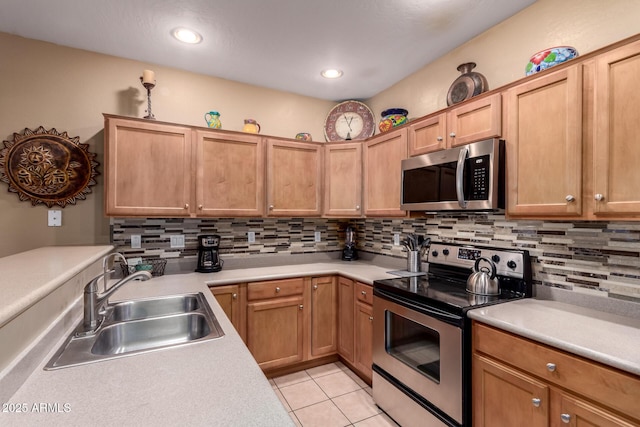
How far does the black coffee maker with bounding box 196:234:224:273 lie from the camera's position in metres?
2.60

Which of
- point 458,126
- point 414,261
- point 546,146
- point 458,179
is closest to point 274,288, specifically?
point 414,261

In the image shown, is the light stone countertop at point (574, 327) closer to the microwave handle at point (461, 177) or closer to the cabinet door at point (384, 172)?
the microwave handle at point (461, 177)

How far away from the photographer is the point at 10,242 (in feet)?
7.09

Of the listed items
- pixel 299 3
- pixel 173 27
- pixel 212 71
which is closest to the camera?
pixel 299 3

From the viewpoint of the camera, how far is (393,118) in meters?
2.65

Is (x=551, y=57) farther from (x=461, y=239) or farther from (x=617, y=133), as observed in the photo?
(x=461, y=239)

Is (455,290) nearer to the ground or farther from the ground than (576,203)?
nearer to the ground

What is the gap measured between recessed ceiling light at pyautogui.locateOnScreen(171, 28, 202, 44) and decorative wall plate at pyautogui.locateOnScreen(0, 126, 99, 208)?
1122 millimetres


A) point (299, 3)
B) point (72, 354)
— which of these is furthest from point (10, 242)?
point (299, 3)

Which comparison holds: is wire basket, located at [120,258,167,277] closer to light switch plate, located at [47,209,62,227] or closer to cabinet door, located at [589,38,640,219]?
light switch plate, located at [47,209,62,227]

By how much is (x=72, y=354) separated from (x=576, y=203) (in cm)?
221

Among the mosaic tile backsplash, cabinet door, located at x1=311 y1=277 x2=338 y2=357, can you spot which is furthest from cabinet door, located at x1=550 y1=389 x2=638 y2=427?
cabinet door, located at x1=311 y1=277 x2=338 y2=357

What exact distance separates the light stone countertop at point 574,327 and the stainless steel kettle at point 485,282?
0.44 feet

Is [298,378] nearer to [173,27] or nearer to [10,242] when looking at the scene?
[10,242]
